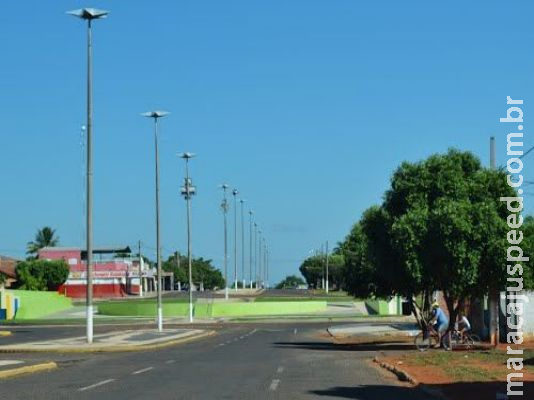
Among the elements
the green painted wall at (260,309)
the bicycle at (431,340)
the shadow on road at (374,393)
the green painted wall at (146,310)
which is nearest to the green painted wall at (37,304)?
the green painted wall at (146,310)

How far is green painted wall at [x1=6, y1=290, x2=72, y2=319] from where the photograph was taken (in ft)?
274

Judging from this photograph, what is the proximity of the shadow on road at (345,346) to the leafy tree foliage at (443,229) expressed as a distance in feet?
7.79

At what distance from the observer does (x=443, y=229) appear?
1216 inches

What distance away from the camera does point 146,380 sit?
862 inches

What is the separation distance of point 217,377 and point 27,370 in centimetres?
594

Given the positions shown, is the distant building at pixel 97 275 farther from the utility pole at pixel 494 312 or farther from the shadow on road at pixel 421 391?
the shadow on road at pixel 421 391

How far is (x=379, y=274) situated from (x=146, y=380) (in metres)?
15.7

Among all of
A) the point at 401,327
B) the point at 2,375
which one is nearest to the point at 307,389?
the point at 2,375

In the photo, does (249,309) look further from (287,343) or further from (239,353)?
(239,353)

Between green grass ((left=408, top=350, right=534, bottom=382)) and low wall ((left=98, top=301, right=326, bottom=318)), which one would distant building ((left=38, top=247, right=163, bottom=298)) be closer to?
low wall ((left=98, top=301, right=326, bottom=318))

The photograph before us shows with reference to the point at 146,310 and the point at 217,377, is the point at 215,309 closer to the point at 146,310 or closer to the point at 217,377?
the point at 146,310

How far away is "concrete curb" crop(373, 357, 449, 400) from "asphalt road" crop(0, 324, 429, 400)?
24cm

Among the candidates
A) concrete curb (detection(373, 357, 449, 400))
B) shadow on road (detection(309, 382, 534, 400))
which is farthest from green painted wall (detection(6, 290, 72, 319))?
shadow on road (detection(309, 382, 534, 400))

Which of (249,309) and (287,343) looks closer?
(287,343)
